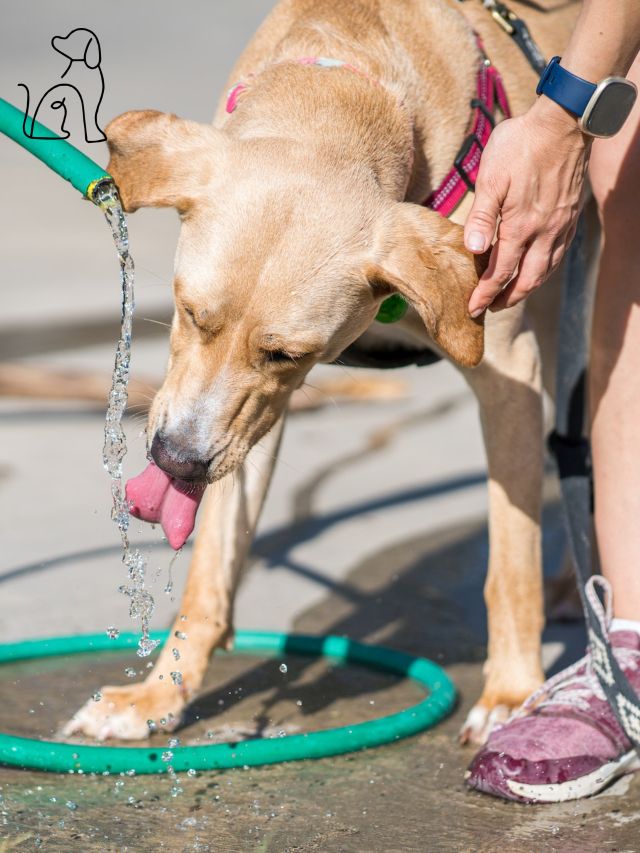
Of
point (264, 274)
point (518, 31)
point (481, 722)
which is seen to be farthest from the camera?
point (518, 31)

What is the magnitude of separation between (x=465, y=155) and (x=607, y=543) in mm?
1046

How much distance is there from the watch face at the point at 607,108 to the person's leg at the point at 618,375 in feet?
1.25

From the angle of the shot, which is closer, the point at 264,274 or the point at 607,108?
the point at 607,108

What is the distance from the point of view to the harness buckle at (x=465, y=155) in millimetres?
3195

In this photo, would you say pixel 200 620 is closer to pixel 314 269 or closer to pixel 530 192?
pixel 314 269

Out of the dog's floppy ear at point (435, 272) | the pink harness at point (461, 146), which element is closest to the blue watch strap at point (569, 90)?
the dog's floppy ear at point (435, 272)

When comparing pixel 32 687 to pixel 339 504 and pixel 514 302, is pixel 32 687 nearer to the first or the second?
pixel 514 302

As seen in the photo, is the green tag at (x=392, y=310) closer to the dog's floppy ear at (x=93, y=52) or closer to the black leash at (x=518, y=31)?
the black leash at (x=518, y=31)

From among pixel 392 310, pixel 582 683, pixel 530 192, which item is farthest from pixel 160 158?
pixel 582 683

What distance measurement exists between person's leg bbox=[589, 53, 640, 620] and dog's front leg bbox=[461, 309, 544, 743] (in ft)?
0.87

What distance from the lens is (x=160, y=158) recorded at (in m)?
3.00

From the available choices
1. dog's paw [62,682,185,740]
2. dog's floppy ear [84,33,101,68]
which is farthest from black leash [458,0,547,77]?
dog's paw [62,682,185,740]

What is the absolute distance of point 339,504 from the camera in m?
5.42

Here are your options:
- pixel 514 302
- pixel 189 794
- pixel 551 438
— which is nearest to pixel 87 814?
pixel 189 794
